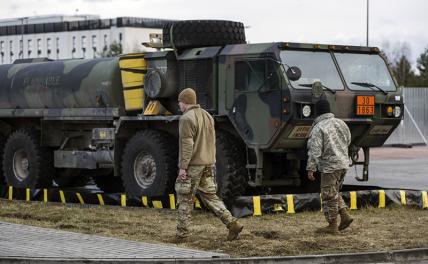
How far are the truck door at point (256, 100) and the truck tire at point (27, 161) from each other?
548 cm

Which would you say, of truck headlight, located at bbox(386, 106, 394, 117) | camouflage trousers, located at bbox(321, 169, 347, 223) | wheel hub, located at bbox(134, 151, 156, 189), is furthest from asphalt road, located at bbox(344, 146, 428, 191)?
camouflage trousers, located at bbox(321, 169, 347, 223)

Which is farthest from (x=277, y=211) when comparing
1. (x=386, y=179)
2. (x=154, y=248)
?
(x=386, y=179)

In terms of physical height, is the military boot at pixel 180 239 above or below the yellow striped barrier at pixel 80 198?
above

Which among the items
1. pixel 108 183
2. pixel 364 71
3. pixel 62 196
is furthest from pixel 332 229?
pixel 108 183

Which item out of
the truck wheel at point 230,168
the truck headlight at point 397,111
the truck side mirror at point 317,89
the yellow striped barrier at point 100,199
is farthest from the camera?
the yellow striped barrier at point 100,199

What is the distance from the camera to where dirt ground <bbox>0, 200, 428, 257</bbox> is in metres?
12.0

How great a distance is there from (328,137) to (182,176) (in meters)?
2.03

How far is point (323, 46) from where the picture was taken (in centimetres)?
1675

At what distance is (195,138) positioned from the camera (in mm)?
12586

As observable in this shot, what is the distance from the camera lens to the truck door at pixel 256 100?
52.3ft

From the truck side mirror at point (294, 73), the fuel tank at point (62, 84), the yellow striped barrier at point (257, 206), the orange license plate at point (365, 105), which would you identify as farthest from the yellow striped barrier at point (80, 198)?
the orange license plate at point (365, 105)

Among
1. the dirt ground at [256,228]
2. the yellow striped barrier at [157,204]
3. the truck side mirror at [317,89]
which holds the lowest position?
the yellow striped barrier at [157,204]

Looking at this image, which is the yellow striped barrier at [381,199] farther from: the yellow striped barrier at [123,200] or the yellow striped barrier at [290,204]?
the yellow striped barrier at [123,200]

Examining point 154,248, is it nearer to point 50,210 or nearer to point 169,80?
point 50,210
